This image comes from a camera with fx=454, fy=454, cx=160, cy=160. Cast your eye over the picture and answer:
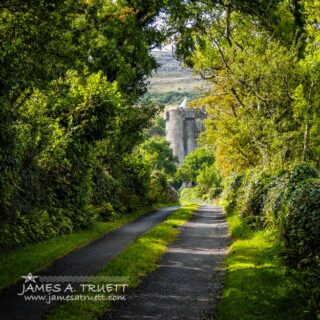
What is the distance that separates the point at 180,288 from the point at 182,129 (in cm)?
10405

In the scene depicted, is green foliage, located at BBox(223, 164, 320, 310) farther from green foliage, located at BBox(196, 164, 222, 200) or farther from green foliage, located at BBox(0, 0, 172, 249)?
green foliage, located at BBox(196, 164, 222, 200)

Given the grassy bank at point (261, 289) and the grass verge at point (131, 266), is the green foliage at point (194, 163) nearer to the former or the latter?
the grass verge at point (131, 266)

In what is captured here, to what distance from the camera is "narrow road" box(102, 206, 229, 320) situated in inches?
363

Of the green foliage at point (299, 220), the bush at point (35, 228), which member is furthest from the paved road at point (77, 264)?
the green foliage at point (299, 220)

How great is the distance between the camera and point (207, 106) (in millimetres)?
38719

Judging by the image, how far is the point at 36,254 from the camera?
45.5 feet

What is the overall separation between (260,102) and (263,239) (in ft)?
38.5

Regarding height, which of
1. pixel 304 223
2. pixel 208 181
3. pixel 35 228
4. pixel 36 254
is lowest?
pixel 208 181

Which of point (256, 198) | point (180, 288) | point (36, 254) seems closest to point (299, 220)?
point (180, 288)

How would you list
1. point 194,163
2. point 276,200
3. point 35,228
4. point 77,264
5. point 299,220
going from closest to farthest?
1. point 299,220
2. point 77,264
3. point 35,228
4. point 276,200
5. point 194,163

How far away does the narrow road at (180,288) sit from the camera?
30.2 ft

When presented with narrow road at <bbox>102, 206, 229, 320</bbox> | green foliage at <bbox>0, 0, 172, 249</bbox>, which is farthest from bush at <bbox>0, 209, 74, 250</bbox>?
narrow road at <bbox>102, 206, 229, 320</bbox>

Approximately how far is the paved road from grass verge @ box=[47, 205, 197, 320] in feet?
1.24

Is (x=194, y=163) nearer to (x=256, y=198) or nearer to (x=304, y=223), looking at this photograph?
(x=256, y=198)
